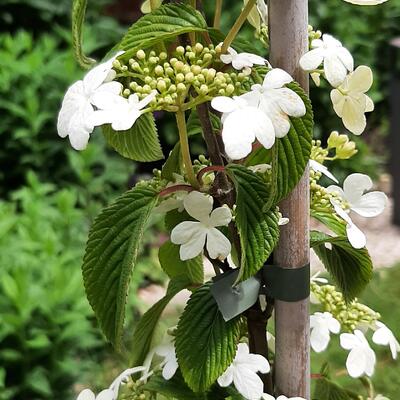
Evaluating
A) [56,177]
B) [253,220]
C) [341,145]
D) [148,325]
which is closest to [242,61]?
[253,220]

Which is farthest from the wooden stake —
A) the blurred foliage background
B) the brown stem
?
the blurred foliage background

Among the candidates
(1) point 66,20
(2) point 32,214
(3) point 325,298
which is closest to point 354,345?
(3) point 325,298

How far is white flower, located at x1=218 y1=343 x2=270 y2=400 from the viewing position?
3.08 ft

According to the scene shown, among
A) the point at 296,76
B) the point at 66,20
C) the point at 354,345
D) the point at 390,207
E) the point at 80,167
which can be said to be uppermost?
the point at 296,76

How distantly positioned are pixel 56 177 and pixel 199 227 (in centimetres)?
268

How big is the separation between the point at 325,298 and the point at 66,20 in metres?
3.27

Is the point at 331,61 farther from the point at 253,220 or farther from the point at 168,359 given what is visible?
the point at 168,359

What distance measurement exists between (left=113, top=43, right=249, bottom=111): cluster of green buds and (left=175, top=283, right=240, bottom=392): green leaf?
242 mm

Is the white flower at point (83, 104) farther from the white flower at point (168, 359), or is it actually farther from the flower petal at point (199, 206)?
the white flower at point (168, 359)

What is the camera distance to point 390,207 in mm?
4719

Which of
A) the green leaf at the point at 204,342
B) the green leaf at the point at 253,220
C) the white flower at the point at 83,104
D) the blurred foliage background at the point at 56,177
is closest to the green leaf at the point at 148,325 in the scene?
the green leaf at the point at 204,342

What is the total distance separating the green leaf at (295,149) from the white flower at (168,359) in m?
0.27

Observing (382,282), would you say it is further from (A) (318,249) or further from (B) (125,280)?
(B) (125,280)

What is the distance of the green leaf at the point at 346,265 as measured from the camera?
1.03m
